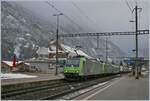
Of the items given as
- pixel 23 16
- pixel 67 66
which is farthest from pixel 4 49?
pixel 67 66

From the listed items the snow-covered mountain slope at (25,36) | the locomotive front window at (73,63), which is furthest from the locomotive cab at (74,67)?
the snow-covered mountain slope at (25,36)

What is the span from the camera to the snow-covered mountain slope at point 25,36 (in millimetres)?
123494

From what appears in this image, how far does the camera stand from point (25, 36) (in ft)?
521

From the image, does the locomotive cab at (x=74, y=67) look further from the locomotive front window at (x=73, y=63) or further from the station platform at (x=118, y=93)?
the station platform at (x=118, y=93)

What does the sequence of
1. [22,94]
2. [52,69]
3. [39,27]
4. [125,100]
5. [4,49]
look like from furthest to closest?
[39,27]
[4,49]
[52,69]
[22,94]
[125,100]

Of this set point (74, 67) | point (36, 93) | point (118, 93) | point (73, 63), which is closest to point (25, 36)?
point (73, 63)

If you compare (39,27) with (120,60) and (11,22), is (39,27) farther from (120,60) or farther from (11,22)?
(120,60)

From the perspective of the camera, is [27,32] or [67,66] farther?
[27,32]

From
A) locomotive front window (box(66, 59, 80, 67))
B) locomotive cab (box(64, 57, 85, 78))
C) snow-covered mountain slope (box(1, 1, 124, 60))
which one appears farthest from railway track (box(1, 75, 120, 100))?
snow-covered mountain slope (box(1, 1, 124, 60))

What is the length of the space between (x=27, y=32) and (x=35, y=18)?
1076 inches

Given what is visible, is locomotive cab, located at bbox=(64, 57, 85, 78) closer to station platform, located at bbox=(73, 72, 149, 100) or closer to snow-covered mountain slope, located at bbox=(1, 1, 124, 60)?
station platform, located at bbox=(73, 72, 149, 100)

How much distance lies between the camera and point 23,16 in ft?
613

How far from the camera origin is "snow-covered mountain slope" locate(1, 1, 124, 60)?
123494 millimetres

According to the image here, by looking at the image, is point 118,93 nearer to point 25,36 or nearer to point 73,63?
point 73,63
